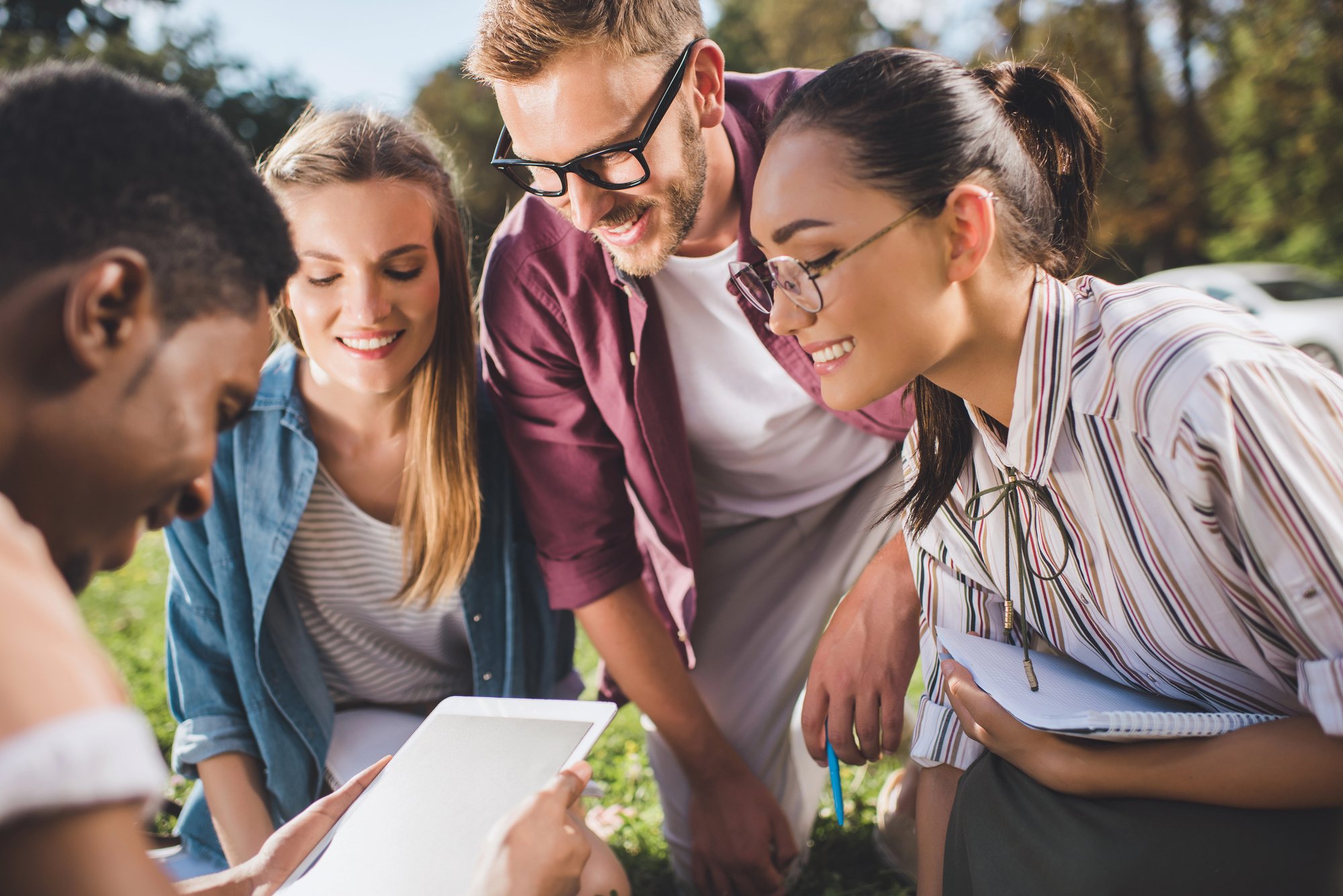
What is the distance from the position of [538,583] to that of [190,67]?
1956 cm

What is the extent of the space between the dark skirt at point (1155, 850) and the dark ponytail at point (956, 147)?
71 centimetres

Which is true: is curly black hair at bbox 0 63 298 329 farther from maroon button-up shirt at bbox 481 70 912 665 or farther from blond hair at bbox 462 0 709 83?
maroon button-up shirt at bbox 481 70 912 665

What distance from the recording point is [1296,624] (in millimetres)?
1602

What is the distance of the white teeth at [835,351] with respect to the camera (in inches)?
81.0

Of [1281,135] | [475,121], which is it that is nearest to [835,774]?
[1281,135]

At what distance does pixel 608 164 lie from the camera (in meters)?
2.59

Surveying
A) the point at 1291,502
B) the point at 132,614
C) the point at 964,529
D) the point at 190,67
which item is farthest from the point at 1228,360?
the point at 190,67

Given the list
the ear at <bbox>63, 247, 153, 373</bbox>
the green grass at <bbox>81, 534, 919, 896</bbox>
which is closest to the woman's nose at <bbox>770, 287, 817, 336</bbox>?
the ear at <bbox>63, 247, 153, 373</bbox>

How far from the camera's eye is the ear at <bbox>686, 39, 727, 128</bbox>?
9.00ft

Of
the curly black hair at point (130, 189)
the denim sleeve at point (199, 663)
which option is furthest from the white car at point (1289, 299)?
the curly black hair at point (130, 189)

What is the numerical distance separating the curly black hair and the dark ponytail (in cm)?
107

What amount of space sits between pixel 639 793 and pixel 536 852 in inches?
81.9

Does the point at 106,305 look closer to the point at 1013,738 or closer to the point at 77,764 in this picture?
the point at 77,764

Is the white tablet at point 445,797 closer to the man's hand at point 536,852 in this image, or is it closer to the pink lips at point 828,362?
the man's hand at point 536,852
